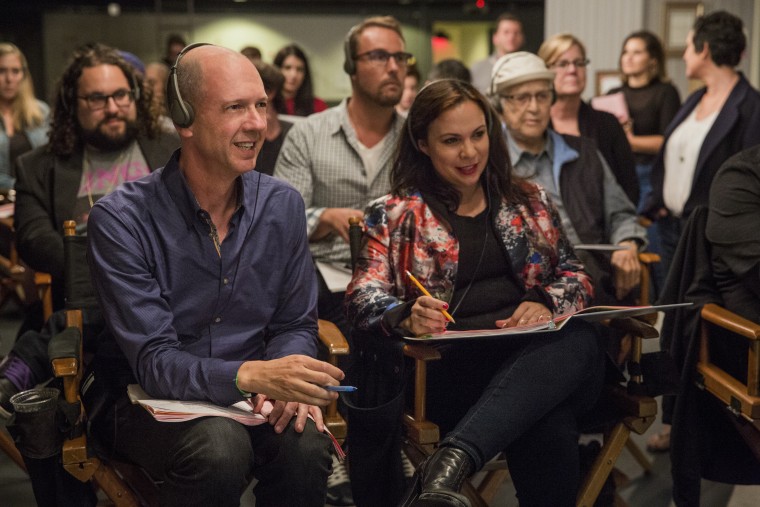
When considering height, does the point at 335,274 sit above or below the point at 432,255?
below

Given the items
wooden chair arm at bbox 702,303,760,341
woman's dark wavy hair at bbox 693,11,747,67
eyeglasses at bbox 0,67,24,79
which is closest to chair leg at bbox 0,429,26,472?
wooden chair arm at bbox 702,303,760,341

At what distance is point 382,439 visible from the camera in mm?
2301

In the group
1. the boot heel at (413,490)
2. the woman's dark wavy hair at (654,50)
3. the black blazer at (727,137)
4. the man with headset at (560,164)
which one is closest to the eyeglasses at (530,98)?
the man with headset at (560,164)

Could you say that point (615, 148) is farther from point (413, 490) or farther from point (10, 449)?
point (10, 449)

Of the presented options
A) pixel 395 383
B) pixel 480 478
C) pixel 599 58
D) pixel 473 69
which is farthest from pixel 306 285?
pixel 599 58

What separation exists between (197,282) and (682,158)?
2.82 m

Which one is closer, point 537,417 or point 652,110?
point 537,417

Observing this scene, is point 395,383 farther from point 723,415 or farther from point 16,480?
point 16,480

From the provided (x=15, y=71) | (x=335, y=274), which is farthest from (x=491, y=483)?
(x=15, y=71)

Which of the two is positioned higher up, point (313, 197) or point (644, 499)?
point (313, 197)

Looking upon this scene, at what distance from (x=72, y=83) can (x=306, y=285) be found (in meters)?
1.41

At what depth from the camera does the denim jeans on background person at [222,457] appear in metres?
1.81

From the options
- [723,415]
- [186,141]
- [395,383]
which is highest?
[186,141]

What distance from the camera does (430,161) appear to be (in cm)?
261
